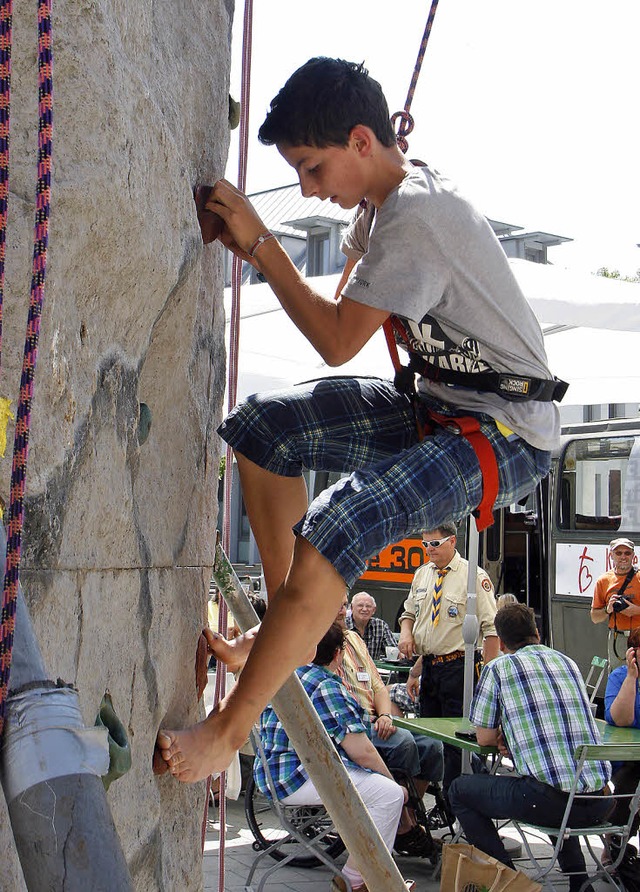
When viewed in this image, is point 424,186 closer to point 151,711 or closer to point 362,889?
point 151,711

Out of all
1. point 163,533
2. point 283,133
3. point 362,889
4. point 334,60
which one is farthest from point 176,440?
point 362,889

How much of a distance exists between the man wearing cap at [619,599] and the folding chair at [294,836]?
2990 millimetres

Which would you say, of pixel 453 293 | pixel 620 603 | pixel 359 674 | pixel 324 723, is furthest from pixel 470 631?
pixel 453 293

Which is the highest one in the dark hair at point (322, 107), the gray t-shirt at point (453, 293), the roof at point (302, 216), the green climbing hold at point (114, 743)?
the roof at point (302, 216)

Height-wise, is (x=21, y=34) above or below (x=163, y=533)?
above

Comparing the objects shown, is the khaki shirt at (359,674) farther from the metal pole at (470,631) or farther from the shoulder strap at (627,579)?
the shoulder strap at (627,579)

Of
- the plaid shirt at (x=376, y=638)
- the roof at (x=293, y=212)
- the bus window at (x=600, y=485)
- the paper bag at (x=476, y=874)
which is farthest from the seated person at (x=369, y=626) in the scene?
the roof at (x=293, y=212)

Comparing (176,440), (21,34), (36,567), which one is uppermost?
(21,34)

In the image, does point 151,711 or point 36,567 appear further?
point 151,711

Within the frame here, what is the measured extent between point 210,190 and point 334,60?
0.46 meters

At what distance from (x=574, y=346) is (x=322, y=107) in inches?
187

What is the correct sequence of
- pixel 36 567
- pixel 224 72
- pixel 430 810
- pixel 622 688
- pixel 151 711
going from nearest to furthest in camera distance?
pixel 36 567 → pixel 151 711 → pixel 224 72 → pixel 622 688 → pixel 430 810

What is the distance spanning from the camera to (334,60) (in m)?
2.37

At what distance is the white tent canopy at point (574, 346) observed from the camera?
20.8ft
